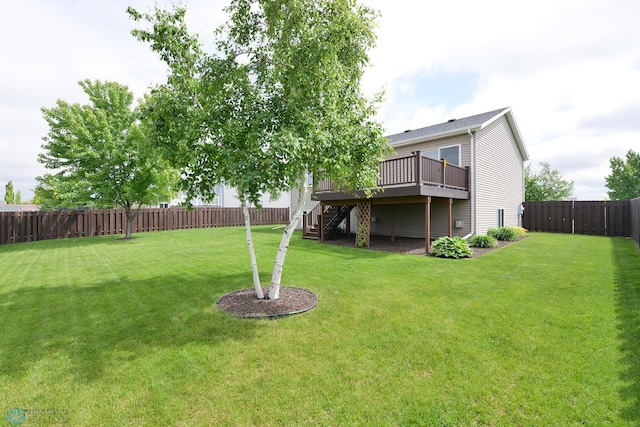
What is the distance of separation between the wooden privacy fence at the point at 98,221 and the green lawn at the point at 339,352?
9.81m

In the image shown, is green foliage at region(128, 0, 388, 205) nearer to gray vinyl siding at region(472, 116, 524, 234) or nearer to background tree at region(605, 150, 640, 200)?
gray vinyl siding at region(472, 116, 524, 234)

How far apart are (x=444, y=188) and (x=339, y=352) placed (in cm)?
842

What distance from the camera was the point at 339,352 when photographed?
10.8 ft

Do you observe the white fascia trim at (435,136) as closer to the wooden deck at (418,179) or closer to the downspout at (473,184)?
the downspout at (473,184)

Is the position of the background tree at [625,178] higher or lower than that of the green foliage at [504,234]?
higher

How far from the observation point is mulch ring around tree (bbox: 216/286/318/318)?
442 cm

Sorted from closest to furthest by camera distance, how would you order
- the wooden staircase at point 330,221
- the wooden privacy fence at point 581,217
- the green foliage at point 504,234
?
1. the green foliage at point 504,234
2. the wooden staircase at point 330,221
3. the wooden privacy fence at point 581,217

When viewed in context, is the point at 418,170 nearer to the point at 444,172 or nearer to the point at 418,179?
the point at 418,179

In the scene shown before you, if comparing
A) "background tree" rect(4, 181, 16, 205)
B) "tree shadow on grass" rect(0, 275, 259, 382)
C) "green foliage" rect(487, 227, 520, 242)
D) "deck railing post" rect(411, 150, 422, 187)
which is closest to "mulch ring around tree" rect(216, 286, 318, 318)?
"tree shadow on grass" rect(0, 275, 259, 382)

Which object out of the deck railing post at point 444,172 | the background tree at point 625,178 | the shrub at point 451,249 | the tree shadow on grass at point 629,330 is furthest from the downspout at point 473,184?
the background tree at point 625,178

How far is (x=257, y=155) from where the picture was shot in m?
3.87

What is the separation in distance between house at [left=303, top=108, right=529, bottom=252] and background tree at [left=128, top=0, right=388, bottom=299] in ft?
15.4

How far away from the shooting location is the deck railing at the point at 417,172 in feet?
29.8

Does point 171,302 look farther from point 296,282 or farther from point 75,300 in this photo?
point 296,282
